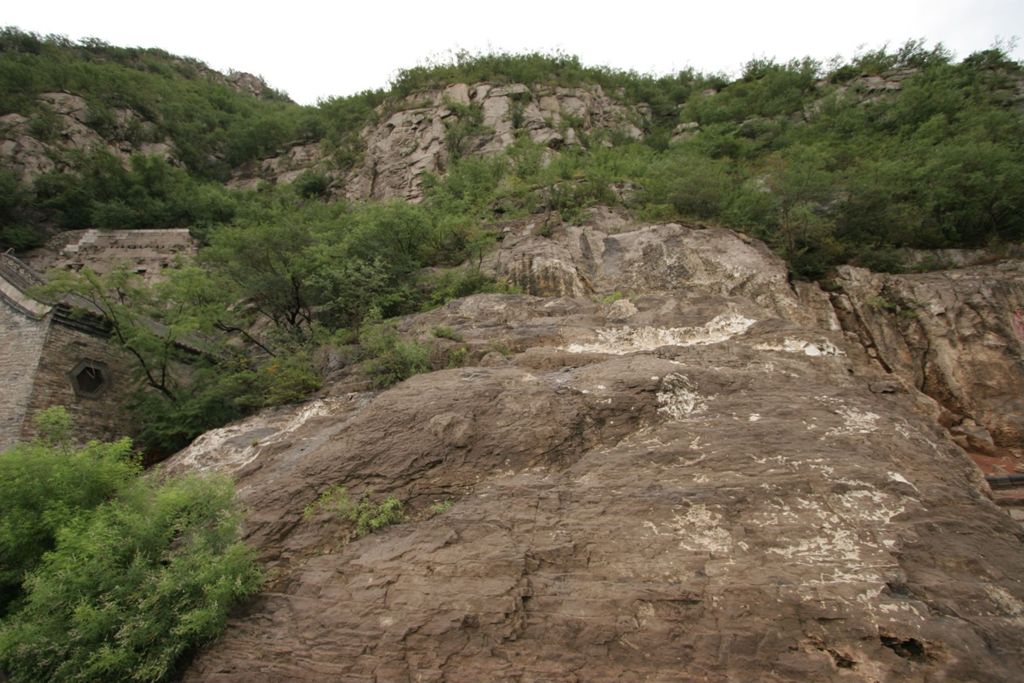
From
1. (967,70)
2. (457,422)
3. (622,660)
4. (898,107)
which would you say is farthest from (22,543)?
(967,70)

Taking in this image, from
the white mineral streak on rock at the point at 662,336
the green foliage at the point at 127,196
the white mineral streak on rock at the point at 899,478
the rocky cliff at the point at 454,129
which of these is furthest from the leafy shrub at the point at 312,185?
the white mineral streak on rock at the point at 899,478

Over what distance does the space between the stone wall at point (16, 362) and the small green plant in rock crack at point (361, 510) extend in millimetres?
10184

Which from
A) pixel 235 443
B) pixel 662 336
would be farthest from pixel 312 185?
pixel 662 336

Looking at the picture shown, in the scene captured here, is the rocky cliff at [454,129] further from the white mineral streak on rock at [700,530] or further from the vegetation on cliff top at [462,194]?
the white mineral streak on rock at [700,530]

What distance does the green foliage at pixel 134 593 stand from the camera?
4.56m

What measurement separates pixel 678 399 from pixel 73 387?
14.8m

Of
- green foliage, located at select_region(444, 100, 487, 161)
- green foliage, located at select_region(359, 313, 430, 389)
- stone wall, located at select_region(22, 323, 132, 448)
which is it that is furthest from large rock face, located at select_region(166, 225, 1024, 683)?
green foliage, located at select_region(444, 100, 487, 161)

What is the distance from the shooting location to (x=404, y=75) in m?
32.2

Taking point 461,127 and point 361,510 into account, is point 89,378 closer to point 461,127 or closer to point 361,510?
point 361,510

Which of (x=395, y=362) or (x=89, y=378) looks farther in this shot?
(x=89, y=378)

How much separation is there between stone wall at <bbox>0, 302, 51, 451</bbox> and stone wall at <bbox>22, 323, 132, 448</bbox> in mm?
147

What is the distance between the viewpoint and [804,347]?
8.09 m

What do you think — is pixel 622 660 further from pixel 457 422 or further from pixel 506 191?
pixel 506 191

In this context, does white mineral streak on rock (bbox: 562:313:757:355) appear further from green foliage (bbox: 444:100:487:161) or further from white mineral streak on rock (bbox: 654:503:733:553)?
green foliage (bbox: 444:100:487:161)
